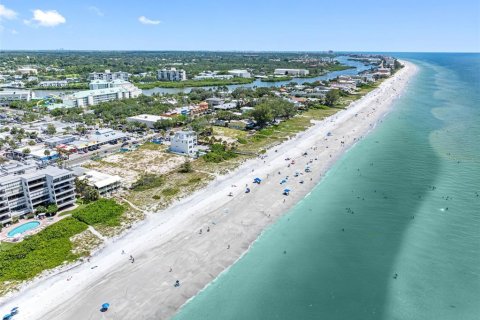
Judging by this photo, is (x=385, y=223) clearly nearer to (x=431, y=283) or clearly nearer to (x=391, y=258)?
(x=391, y=258)

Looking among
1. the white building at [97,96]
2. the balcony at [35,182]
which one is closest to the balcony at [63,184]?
the balcony at [35,182]

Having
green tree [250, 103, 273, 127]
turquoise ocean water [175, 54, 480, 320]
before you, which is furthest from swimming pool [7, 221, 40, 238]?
green tree [250, 103, 273, 127]

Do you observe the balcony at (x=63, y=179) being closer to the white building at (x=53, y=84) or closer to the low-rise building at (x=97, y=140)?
the low-rise building at (x=97, y=140)

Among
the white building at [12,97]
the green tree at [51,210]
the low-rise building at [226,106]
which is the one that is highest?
the white building at [12,97]

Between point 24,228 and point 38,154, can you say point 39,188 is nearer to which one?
point 24,228

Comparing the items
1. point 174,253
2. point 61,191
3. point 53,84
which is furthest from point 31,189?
point 53,84

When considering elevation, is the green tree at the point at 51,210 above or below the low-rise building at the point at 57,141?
below
